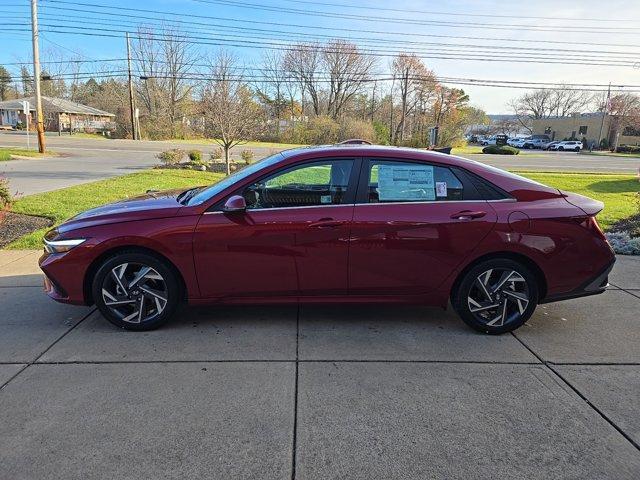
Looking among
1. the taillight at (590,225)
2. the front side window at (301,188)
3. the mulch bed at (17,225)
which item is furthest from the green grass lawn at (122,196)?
the taillight at (590,225)

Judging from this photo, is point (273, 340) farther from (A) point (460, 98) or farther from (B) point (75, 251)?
(A) point (460, 98)

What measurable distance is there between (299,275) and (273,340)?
568mm

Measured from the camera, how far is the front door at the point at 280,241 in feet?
12.9

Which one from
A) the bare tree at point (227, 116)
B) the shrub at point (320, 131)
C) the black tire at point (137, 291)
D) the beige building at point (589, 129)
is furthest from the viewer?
the beige building at point (589, 129)

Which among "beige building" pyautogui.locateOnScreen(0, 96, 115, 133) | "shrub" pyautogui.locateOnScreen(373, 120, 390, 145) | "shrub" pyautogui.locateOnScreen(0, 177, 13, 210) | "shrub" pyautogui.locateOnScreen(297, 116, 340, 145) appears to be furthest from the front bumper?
"beige building" pyautogui.locateOnScreen(0, 96, 115, 133)

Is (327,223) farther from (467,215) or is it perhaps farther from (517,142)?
(517,142)

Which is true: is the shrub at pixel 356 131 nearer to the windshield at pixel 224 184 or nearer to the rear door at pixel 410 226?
the windshield at pixel 224 184

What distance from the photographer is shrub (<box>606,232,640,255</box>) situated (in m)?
6.99

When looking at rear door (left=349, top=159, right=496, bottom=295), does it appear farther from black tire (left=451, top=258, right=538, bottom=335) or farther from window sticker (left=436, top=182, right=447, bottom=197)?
black tire (left=451, top=258, right=538, bottom=335)

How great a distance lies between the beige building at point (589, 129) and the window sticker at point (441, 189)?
251 feet

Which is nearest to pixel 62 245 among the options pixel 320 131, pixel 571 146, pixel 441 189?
pixel 441 189

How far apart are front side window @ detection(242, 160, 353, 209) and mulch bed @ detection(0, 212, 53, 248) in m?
5.07

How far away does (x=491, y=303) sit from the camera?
13.5ft

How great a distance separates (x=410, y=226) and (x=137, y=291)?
2325 mm
